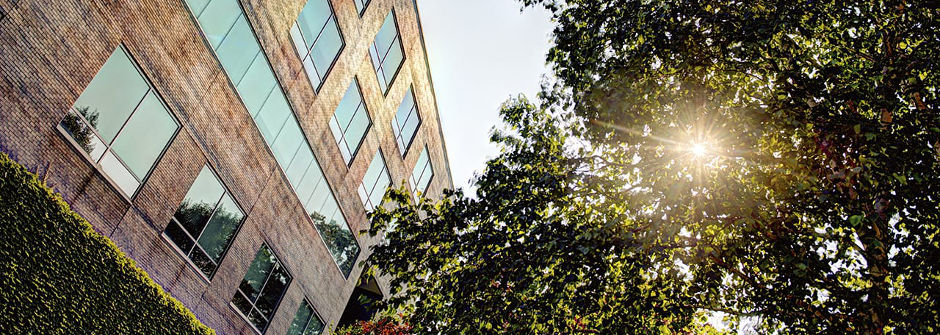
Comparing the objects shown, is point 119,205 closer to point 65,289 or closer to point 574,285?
point 65,289

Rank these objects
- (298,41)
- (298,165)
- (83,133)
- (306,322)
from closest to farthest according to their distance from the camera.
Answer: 1. (83,133)
2. (298,41)
3. (298,165)
4. (306,322)

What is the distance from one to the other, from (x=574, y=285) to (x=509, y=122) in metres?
3.67

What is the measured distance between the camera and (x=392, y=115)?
22.7m

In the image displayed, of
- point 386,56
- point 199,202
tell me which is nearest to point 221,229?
point 199,202

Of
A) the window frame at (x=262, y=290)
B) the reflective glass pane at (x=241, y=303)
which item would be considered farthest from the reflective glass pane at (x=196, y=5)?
the reflective glass pane at (x=241, y=303)

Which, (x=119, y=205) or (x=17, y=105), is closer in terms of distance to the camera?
(x=17, y=105)

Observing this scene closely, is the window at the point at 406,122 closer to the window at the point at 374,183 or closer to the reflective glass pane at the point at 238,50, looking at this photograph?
the window at the point at 374,183

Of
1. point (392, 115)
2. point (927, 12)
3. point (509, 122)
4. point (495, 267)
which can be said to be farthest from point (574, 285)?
point (392, 115)

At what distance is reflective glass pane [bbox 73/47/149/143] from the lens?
418 inches

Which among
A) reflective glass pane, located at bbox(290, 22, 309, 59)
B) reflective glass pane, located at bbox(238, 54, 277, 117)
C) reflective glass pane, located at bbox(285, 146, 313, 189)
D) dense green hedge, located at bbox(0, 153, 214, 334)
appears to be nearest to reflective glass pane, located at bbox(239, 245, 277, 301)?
reflective glass pane, located at bbox(285, 146, 313, 189)

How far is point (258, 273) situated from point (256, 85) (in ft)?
18.0

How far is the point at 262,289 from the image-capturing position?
16.5 metres

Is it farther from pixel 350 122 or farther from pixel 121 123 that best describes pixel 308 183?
pixel 121 123

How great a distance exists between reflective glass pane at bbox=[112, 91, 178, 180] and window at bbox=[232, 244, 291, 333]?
4.80m
